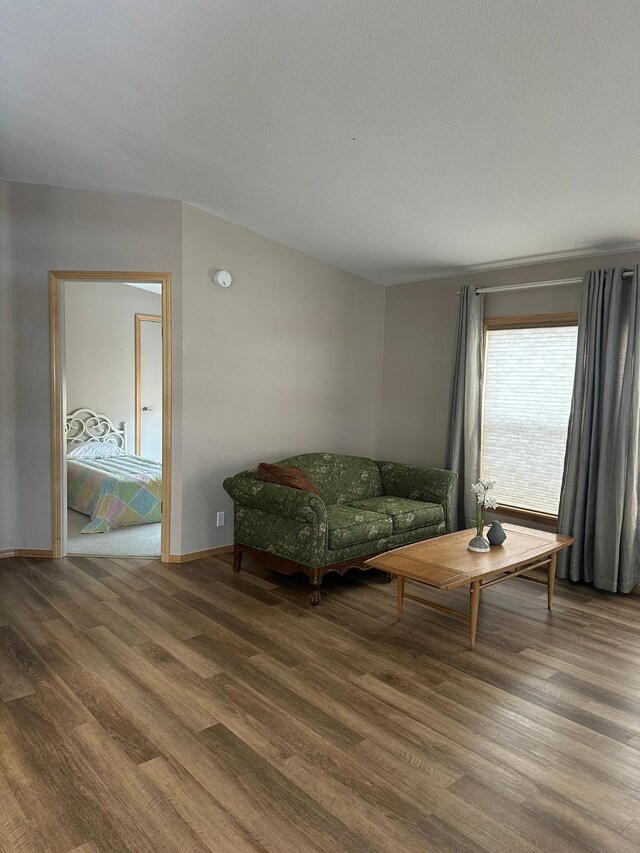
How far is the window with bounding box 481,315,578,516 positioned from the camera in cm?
476

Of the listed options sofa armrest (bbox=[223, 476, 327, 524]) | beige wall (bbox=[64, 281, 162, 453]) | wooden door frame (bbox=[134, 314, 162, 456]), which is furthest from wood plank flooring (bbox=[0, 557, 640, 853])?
wooden door frame (bbox=[134, 314, 162, 456])

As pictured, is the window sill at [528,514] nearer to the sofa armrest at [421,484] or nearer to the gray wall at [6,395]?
the sofa armrest at [421,484]

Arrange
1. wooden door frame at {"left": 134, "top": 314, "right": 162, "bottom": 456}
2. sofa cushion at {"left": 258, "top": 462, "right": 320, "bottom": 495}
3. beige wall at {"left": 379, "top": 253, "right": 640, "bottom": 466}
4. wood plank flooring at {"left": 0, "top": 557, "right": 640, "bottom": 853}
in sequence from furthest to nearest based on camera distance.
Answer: wooden door frame at {"left": 134, "top": 314, "right": 162, "bottom": 456}
beige wall at {"left": 379, "top": 253, "right": 640, "bottom": 466}
sofa cushion at {"left": 258, "top": 462, "right": 320, "bottom": 495}
wood plank flooring at {"left": 0, "top": 557, "right": 640, "bottom": 853}

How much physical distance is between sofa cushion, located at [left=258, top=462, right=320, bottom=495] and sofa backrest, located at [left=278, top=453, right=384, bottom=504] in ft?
1.42

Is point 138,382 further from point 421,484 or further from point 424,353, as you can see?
point 421,484

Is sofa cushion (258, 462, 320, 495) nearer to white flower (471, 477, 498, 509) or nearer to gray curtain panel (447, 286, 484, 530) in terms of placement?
white flower (471, 477, 498, 509)

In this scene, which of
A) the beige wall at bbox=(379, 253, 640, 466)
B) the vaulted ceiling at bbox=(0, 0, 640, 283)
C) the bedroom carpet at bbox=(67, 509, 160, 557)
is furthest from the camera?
the beige wall at bbox=(379, 253, 640, 466)

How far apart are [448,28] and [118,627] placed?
11.2ft

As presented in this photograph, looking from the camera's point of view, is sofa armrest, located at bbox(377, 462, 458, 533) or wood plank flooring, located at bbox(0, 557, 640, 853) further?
sofa armrest, located at bbox(377, 462, 458, 533)

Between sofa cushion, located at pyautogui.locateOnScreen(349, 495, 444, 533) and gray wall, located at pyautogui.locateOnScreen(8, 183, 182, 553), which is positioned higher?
gray wall, located at pyautogui.locateOnScreen(8, 183, 182, 553)

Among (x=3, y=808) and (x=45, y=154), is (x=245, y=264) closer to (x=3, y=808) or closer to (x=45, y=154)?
(x=45, y=154)

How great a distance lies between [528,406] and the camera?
4.98 meters

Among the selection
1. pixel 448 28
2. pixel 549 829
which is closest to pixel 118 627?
pixel 549 829

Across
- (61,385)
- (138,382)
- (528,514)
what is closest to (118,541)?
(61,385)
